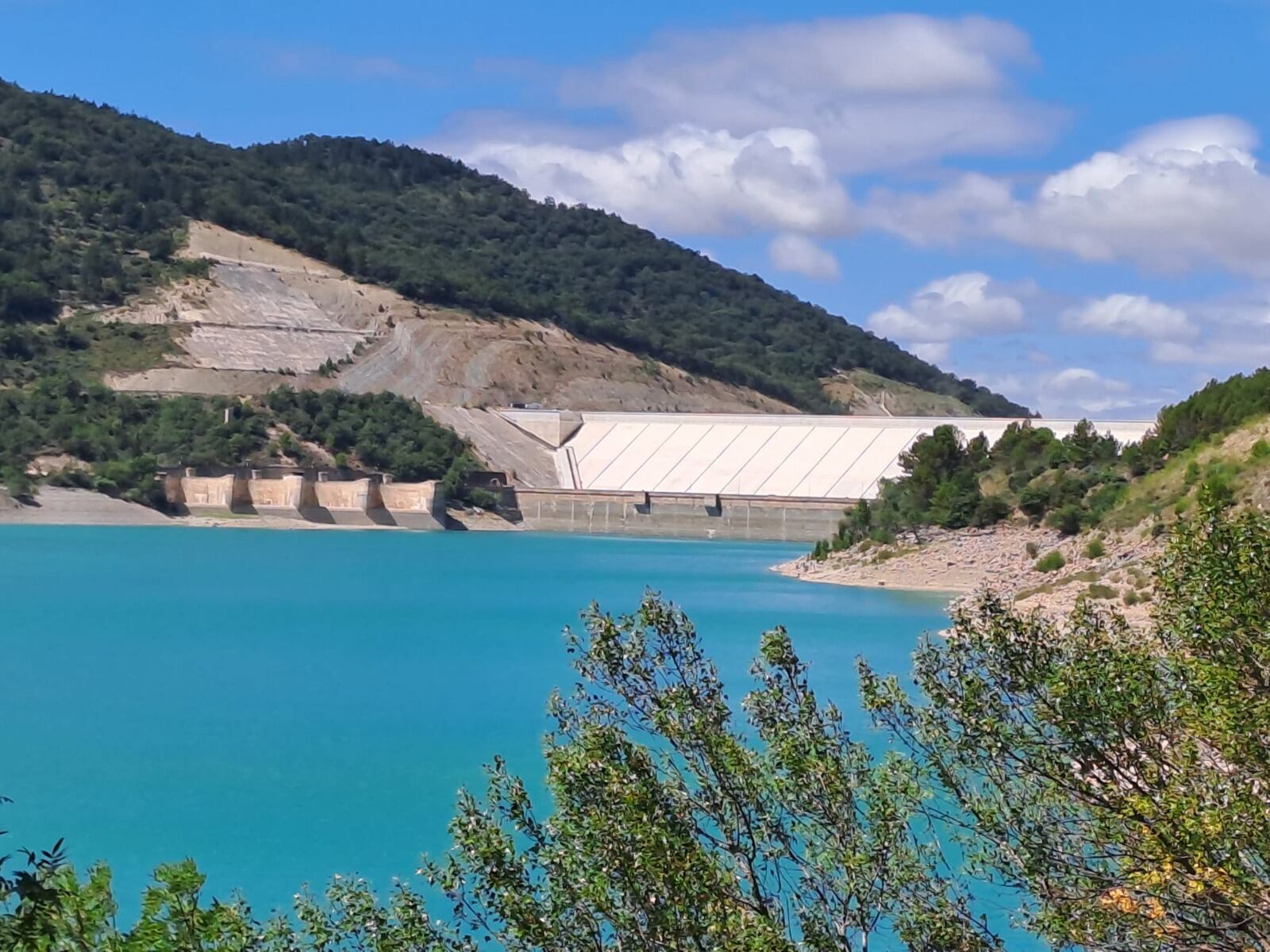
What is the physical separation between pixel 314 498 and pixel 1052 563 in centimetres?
3992

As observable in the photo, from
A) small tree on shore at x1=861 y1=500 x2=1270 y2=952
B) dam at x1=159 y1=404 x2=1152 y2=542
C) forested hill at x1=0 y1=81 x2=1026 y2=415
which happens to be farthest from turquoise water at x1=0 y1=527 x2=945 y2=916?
forested hill at x1=0 y1=81 x2=1026 y2=415

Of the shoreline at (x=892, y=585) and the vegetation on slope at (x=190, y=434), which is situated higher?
the vegetation on slope at (x=190, y=434)

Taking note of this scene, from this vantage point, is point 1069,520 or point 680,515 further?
point 680,515

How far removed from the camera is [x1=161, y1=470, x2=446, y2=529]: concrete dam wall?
69375 millimetres

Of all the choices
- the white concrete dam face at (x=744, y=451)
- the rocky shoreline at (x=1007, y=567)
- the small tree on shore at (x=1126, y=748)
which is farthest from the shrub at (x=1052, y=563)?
the small tree on shore at (x=1126, y=748)

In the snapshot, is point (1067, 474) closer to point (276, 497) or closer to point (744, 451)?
point (744, 451)

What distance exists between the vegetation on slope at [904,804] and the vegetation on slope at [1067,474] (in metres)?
23.4

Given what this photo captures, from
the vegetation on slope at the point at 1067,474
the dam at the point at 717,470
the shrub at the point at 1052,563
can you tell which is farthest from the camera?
the dam at the point at 717,470

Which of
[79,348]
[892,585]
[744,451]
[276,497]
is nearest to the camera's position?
[892,585]

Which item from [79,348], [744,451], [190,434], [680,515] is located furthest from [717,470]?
[79,348]

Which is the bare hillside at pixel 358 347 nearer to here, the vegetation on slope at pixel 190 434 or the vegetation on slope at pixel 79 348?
the vegetation on slope at pixel 79 348

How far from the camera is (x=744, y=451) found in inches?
2963

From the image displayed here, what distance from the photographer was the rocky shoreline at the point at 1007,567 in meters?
32.3

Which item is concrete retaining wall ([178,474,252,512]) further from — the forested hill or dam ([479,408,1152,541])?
the forested hill
